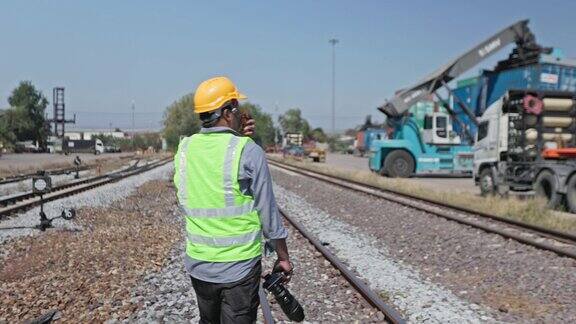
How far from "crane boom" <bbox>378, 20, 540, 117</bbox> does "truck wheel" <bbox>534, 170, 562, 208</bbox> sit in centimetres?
1102

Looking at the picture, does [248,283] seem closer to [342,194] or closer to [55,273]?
[55,273]

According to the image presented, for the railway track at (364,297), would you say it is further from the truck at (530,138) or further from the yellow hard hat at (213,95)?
the truck at (530,138)

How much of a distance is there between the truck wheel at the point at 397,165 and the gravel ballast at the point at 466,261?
14.4 m

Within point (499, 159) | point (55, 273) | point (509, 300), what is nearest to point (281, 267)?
point (509, 300)

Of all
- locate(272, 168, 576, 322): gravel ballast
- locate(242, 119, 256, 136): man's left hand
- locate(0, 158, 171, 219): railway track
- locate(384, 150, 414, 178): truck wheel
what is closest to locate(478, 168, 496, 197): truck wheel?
locate(272, 168, 576, 322): gravel ballast

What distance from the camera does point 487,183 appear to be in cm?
1909

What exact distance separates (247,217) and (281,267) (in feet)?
1.17

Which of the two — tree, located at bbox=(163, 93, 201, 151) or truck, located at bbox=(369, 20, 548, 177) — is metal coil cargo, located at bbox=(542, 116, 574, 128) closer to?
truck, located at bbox=(369, 20, 548, 177)

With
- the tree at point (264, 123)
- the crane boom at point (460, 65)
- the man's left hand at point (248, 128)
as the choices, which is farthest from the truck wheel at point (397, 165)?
the tree at point (264, 123)

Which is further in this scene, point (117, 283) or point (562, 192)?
point (562, 192)

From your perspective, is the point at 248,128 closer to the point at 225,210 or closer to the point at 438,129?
the point at 225,210

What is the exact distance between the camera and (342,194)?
20.2 meters

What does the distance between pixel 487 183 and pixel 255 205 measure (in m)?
17.3

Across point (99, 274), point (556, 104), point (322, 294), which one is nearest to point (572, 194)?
point (556, 104)
